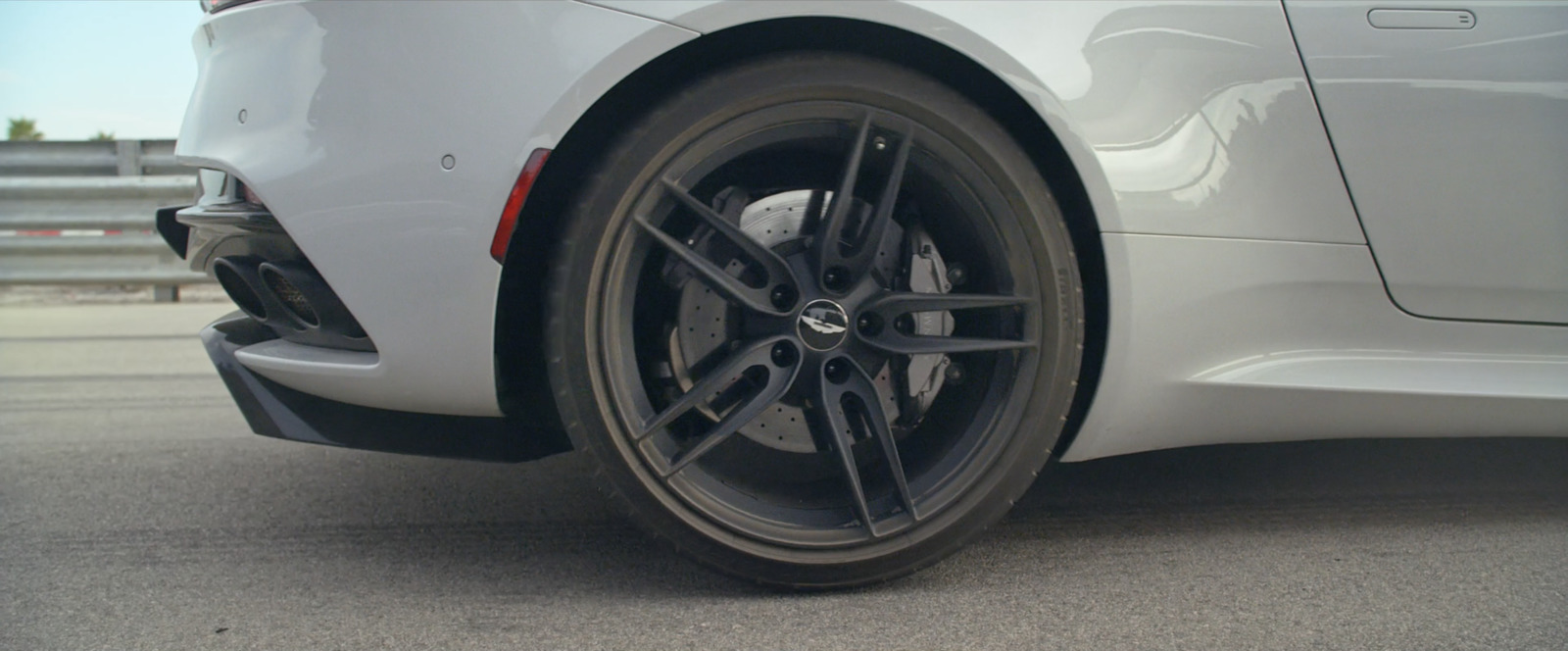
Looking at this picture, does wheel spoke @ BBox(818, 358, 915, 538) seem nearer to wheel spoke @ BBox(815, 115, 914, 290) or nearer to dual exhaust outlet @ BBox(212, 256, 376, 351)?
wheel spoke @ BBox(815, 115, 914, 290)

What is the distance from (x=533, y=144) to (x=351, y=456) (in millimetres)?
1464

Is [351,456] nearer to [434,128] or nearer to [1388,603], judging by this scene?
[434,128]

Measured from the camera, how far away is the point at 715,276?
5.46ft

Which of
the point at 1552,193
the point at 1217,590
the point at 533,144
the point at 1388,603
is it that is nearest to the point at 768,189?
the point at 533,144

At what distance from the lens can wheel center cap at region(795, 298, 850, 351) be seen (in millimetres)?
1702

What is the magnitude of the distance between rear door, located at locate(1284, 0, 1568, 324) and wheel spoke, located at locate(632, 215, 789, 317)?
96cm

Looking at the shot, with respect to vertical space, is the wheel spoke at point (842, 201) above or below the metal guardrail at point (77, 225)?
above

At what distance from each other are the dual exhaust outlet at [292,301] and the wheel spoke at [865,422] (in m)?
0.73

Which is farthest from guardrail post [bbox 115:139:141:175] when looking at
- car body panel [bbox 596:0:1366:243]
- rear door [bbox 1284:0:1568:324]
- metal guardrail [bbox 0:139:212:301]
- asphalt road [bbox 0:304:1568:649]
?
rear door [bbox 1284:0:1568:324]

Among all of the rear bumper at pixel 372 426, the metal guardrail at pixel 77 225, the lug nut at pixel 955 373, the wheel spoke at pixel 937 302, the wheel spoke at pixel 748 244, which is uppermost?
the wheel spoke at pixel 748 244

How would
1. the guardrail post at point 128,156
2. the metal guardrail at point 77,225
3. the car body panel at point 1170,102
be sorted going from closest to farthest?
the car body panel at point 1170,102, the metal guardrail at point 77,225, the guardrail post at point 128,156

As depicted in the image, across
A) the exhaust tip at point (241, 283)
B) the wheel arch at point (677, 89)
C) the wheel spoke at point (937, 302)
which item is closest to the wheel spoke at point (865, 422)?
the wheel spoke at point (937, 302)

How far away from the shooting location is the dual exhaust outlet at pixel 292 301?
5.49 feet

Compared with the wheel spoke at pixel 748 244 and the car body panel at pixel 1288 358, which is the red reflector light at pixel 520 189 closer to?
the wheel spoke at pixel 748 244
